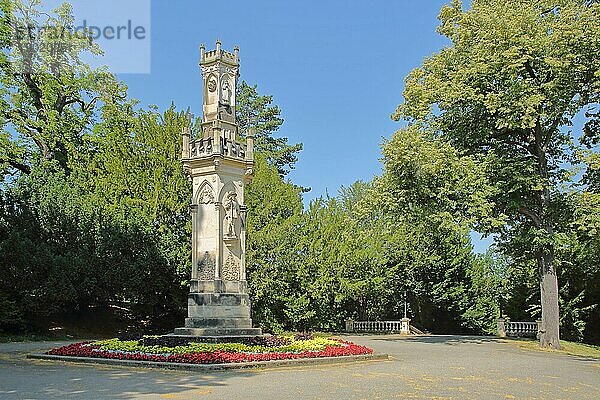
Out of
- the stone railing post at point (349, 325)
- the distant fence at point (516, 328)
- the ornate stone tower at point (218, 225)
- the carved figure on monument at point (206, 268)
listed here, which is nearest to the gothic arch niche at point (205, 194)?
the ornate stone tower at point (218, 225)

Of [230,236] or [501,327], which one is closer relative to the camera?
[230,236]

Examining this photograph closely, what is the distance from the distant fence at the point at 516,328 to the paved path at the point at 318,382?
21421mm

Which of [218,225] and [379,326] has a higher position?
[218,225]

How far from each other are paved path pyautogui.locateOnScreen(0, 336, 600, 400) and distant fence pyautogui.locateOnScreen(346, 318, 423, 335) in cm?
2101

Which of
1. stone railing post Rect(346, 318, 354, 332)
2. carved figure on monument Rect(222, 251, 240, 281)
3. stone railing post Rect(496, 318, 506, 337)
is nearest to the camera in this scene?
carved figure on monument Rect(222, 251, 240, 281)

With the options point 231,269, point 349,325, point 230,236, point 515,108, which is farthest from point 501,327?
point 230,236

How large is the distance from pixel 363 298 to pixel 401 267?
3.20 m

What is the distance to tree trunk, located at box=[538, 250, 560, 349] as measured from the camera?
2506cm

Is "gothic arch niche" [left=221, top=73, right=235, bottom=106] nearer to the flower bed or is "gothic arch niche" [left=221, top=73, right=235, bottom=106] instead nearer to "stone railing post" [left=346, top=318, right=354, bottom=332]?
the flower bed

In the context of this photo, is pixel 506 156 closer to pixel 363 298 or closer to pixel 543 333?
pixel 543 333

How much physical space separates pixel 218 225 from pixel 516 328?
87.4ft

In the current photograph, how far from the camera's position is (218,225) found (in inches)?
722

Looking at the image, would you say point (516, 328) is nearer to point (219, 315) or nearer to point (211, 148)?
point (219, 315)

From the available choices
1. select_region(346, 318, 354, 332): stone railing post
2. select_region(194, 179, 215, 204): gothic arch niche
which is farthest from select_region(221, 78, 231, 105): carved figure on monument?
select_region(346, 318, 354, 332): stone railing post
